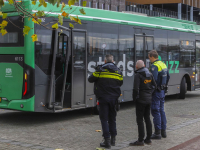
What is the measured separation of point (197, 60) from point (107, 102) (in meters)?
11.5

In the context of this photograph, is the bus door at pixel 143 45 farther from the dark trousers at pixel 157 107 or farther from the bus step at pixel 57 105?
the dark trousers at pixel 157 107

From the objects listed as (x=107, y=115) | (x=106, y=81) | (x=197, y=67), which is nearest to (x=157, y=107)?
(x=107, y=115)

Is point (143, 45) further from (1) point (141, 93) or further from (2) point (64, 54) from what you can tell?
(1) point (141, 93)

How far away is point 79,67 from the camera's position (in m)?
11.6

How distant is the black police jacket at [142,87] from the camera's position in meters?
7.86

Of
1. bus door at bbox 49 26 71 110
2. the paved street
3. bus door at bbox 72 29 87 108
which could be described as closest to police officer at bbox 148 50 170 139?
the paved street

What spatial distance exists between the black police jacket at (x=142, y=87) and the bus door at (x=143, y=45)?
19.4ft

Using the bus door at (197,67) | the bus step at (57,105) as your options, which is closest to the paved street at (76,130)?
the bus step at (57,105)

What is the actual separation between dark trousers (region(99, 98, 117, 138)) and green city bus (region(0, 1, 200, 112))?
195 cm

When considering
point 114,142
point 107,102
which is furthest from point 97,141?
point 107,102

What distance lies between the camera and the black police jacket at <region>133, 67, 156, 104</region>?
25.8 feet

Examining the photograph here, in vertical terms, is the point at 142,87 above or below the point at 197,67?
below

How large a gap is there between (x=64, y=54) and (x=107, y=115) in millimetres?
3934

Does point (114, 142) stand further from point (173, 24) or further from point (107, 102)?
point (173, 24)
